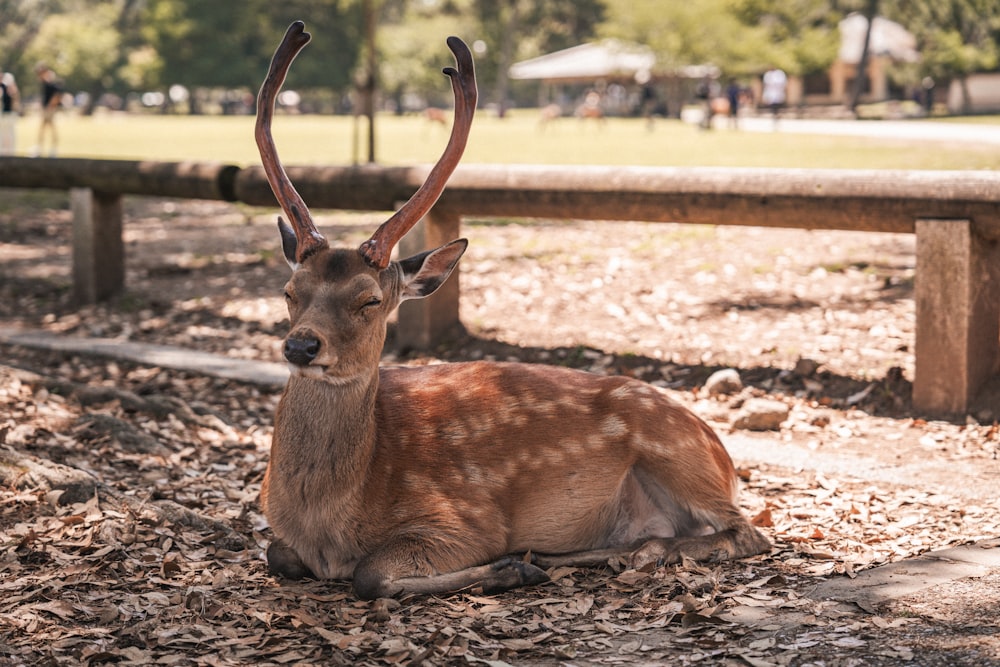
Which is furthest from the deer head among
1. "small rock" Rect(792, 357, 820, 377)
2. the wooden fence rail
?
"small rock" Rect(792, 357, 820, 377)

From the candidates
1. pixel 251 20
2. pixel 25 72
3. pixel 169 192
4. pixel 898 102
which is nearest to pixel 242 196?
pixel 169 192

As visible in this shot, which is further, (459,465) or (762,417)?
(762,417)

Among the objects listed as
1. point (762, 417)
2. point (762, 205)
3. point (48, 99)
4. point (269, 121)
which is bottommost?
point (762, 417)

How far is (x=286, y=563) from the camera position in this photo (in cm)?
448

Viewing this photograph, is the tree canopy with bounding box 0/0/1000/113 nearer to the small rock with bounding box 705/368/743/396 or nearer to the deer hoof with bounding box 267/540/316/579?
the small rock with bounding box 705/368/743/396

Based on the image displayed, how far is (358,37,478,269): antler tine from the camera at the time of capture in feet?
14.9

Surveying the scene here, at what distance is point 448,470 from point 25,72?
318ft

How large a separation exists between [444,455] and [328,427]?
523mm

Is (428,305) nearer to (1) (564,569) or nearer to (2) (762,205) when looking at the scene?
(2) (762,205)

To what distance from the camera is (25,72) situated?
9238 centimetres

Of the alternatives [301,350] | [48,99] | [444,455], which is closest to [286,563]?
[444,455]

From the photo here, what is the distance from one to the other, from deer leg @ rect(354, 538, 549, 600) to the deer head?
66 cm

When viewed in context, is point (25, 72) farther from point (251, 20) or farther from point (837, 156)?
point (837, 156)

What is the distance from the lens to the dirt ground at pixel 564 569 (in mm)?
3885
